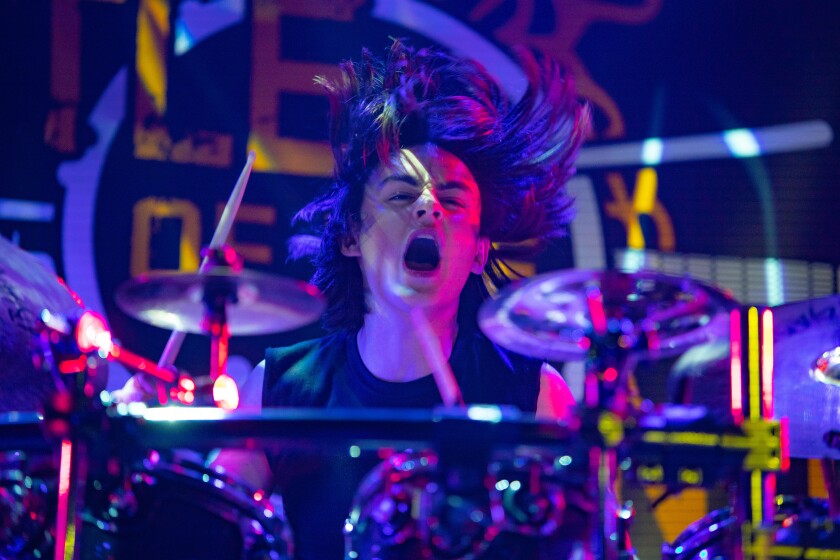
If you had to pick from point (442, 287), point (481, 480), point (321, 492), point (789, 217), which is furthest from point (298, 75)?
point (481, 480)

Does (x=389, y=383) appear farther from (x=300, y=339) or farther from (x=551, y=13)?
(x=551, y=13)

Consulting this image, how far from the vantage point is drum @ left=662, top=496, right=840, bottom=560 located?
5.76 feet

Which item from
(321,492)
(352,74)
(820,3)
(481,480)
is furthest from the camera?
(820,3)

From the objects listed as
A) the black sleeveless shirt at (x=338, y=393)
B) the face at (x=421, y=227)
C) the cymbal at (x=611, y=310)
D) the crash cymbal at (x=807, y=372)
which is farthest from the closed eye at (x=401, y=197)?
the cymbal at (x=611, y=310)

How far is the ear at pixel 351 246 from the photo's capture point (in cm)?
317

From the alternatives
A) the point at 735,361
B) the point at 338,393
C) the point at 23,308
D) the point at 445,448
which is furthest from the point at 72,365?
the point at 338,393

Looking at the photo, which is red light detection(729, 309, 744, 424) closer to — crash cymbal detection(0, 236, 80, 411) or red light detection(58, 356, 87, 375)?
red light detection(58, 356, 87, 375)

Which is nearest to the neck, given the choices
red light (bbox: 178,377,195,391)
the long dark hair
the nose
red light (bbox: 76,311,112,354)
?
the long dark hair

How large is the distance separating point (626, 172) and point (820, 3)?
Result: 2.91 feet

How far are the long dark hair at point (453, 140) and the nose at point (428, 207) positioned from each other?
0.58 ft

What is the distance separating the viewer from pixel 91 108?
3.48m

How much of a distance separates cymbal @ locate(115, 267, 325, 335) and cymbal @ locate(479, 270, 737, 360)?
1.15 ft

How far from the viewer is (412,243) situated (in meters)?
2.99

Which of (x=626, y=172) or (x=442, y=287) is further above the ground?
(x=626, y=172)
